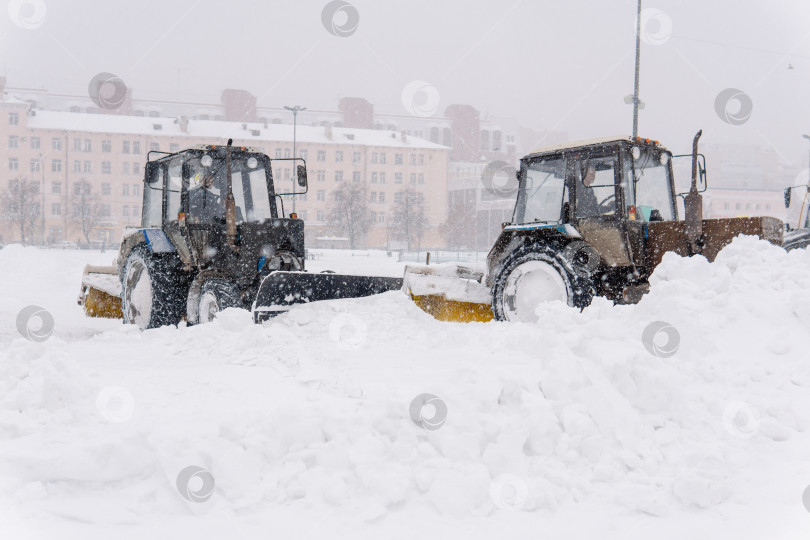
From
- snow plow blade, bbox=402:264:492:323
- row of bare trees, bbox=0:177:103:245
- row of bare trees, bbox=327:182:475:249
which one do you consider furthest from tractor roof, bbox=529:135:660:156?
A: row of bare trees, bbox=0:177:103:245

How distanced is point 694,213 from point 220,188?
5867 mm

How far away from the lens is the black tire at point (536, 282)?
22.3 ft

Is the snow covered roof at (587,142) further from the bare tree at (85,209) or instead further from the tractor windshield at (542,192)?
the bare tree at (85,209)

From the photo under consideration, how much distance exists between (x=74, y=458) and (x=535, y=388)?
102 inches

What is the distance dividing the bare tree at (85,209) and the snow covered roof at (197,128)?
11637mm

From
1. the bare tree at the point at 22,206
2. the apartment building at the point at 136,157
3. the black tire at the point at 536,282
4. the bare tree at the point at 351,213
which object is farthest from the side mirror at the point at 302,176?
the apartment building at the point at 136,157

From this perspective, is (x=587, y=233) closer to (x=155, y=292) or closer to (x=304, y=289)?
(x=304, y=289)

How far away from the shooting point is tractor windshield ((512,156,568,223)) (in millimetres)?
7680

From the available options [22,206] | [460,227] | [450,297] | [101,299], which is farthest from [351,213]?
[450,297]

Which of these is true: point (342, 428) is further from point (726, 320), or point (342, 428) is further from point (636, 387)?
point (726, 320)

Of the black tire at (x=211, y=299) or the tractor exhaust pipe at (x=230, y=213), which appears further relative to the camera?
the tractor exhaust pipe at (x=230, y=213)

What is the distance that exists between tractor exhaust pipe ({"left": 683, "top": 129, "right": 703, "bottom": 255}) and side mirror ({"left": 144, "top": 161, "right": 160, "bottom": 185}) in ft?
23.1

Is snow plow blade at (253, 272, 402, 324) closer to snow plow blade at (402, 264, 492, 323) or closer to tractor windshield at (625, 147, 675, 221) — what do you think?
snow plow blade at (402, 264, 492, 323)

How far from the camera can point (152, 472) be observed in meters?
3.33
